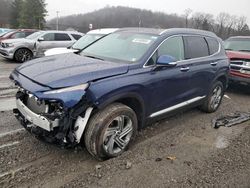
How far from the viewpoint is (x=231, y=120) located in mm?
6223

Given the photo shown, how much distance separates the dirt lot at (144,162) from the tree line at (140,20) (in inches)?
2281

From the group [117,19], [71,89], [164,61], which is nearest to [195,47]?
[164,61]

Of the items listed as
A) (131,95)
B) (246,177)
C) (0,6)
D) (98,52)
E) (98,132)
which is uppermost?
(0,6)

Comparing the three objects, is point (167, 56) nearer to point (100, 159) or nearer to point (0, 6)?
point (100, 159)

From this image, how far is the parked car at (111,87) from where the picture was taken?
3529 millimetres

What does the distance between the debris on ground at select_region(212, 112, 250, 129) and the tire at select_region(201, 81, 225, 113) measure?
1.09 feet

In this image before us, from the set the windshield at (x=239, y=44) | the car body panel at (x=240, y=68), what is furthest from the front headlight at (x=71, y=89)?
the windshield at (x=239, y=44)

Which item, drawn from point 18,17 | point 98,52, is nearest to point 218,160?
point 98,52

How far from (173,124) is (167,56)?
5.69ft

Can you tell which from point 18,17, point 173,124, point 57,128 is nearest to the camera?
point 57,128

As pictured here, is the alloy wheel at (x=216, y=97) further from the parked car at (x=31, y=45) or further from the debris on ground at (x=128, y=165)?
the parked car at (x=31, y=45)

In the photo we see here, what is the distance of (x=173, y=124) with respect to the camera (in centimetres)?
570

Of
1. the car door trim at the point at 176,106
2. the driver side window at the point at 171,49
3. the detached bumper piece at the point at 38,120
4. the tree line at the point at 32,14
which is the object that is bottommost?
the car door trim at the point at 176,106

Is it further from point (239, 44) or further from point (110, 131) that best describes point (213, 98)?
point (239, 44)
